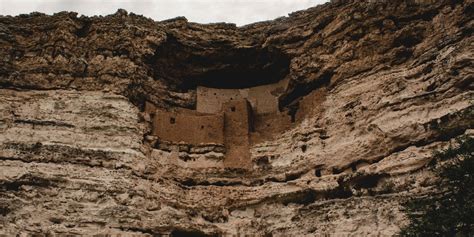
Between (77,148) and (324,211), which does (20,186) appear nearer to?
(77,148)

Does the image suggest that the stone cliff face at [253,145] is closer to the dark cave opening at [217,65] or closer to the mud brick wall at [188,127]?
the dark cave opening at [217,65]

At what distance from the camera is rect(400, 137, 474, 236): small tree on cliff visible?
10141mm

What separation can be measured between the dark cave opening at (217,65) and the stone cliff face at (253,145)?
0.06 m

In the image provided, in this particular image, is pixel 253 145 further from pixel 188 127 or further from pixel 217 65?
pixel 217 65

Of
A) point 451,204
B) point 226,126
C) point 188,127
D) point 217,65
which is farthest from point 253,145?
point 451,204

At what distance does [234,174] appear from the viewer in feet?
52.7

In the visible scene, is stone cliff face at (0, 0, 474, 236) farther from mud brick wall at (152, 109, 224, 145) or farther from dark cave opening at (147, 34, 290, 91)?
mud brick wall at (152, 109, 224, 145)

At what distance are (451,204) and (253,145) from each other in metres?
6.76

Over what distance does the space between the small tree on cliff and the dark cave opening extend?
24.2 ft

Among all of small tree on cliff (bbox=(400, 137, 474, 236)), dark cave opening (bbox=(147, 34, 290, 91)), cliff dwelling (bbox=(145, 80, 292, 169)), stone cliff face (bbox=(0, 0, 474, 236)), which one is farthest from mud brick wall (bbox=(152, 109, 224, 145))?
small tree on cliff (bbox=(400, 137, 474, 236))

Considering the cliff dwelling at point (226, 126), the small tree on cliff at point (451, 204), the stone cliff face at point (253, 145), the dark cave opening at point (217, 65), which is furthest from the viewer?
the dark cave opening at point (217, 65)

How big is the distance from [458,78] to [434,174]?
86.7 inches

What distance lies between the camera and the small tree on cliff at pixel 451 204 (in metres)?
10.1

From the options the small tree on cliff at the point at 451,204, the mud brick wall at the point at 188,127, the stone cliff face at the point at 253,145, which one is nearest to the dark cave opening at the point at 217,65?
the stone cliff face at the point at 253,145
